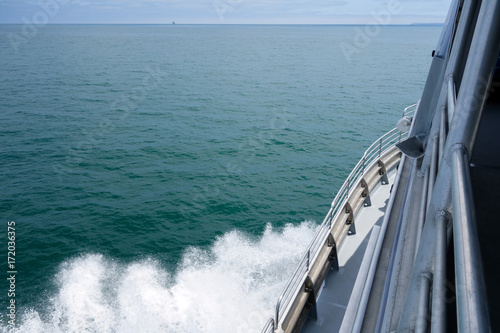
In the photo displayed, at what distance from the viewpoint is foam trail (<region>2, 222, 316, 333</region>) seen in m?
9.91

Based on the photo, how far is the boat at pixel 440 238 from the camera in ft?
3.78

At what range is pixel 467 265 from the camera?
38.3 inches

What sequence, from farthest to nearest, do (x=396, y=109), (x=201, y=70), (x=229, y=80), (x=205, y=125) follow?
(x=201, y=70)
(x=229, y=80)
(x=396, y=109)
(x=205, y=125)

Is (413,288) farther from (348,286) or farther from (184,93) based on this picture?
(184,93)


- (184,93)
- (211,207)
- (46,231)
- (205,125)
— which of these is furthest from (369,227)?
(184,93)

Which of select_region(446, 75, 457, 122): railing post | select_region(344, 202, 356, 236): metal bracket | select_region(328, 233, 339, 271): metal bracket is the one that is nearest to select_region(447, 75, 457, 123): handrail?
select_region(446, 75, 457, 122): railing post

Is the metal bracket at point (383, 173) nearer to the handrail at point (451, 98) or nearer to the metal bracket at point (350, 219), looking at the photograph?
the metal bracket at point (350, 219)

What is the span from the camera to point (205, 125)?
86.7 ft

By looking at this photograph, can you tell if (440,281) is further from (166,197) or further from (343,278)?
(166,197)

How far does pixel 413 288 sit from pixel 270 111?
1159 inches

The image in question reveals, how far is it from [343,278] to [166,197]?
37.7 ft

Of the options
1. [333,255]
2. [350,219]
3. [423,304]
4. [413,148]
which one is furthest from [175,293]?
[423,304]

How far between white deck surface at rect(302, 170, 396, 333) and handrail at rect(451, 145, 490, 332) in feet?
14.5

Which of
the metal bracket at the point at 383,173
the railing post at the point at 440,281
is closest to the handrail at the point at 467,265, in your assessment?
the railing post at the point at 440,281
